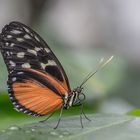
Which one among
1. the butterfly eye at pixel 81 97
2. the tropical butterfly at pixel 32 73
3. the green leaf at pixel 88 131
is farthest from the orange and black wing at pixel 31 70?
the green leaf at pixel 88 131

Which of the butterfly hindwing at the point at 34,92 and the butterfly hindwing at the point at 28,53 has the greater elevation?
the butterfly hindwing at the point at 28,53

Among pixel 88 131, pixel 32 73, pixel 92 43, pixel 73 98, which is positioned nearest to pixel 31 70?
pixel 32 73

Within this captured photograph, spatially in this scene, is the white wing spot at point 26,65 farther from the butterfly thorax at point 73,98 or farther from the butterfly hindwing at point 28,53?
the butterfly thorax at point 73,98

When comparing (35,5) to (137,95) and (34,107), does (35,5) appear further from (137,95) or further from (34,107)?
(34,107)

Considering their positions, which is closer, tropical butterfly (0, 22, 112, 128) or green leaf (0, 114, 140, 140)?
green leaf (0, 114, 140, 140)

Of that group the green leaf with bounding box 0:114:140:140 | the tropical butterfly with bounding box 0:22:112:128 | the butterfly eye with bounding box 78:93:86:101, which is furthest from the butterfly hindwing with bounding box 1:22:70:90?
the green leaf with bounding box 0:114:140:140

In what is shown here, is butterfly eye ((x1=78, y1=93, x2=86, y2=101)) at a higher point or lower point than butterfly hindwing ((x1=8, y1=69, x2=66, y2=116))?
lower

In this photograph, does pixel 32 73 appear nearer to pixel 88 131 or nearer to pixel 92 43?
pixel 88 131

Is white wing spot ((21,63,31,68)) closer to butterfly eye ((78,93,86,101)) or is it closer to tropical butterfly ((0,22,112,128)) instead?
tropical butterfly ((0,22,112,128))
